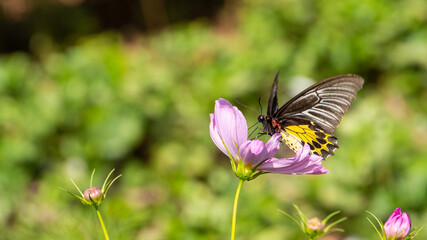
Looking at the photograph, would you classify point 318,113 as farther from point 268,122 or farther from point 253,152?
point 253,152

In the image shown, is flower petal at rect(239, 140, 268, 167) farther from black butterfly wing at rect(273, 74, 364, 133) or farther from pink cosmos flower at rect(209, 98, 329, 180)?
black butterfly wing at rect(273, 74, 364, 133)

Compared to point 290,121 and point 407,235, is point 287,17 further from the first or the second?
point 407,235

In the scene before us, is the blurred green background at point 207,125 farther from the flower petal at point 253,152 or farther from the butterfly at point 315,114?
the flower petal at point 253,152

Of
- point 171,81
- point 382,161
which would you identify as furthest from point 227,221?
point 171,81

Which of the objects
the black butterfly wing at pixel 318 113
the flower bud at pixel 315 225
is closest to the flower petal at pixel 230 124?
the flower bud at pixel 315 225

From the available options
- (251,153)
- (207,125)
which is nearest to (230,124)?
(251,153)

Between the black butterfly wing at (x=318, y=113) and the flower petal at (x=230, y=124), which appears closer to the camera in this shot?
the flower petal at (x=230, y=124)
